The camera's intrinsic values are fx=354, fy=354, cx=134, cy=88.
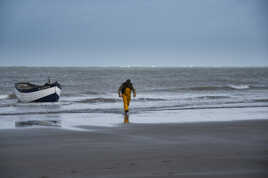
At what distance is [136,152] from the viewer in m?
7.48

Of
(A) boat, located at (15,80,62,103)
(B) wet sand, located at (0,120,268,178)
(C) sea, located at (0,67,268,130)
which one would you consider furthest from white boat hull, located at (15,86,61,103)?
(B) wet sand, located at (0,120,268,178)

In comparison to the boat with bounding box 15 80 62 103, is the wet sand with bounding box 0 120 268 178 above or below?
below

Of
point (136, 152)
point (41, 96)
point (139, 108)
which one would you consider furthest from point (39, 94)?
point (136, 152)

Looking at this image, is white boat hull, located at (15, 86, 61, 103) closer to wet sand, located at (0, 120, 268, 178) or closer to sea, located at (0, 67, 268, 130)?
sea, located at (0, 67, 268, 130)

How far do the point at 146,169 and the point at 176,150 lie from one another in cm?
169

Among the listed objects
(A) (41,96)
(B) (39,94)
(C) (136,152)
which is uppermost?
(B) (39,94)

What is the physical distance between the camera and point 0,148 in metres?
8.12

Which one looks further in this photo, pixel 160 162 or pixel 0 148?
pixel 0 148

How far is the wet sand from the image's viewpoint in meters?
5.95

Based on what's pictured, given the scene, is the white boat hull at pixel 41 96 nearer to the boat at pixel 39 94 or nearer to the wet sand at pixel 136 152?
the boat at pixel 39 94

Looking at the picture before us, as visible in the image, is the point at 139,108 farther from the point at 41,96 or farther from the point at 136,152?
the point at 136,152

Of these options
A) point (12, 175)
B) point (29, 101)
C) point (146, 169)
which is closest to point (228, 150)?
point (146, 169)

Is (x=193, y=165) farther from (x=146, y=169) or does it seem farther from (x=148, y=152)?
(x=148, y=152)

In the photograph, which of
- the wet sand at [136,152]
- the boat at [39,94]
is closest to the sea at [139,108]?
the boat at [39,94]
